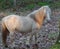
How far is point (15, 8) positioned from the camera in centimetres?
2627

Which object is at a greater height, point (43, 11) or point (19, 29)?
point (43, 11)

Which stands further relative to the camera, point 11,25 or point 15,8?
point 15,8

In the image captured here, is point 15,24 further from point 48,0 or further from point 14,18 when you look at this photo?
point 48,0

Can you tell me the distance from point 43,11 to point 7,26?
1.36 metres

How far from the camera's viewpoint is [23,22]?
898 centimetres

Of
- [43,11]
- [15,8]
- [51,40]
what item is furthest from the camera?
[15,8]

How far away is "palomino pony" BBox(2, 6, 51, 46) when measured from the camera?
891 centimetres

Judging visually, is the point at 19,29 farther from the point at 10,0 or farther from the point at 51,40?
the point at 10,0

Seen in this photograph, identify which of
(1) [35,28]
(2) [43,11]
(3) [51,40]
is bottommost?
(3) [51,40]

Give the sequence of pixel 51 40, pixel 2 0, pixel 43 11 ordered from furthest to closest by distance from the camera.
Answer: pixel 2 0
pixel 51 40
pixel 43 11

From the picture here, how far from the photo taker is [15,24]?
353 inches

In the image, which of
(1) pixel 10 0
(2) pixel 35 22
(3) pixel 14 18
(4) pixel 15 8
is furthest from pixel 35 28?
(1) pixel 10 0

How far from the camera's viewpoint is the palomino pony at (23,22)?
8.91m

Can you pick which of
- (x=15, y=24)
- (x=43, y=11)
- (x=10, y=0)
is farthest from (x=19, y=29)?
(x=10, y=0)
